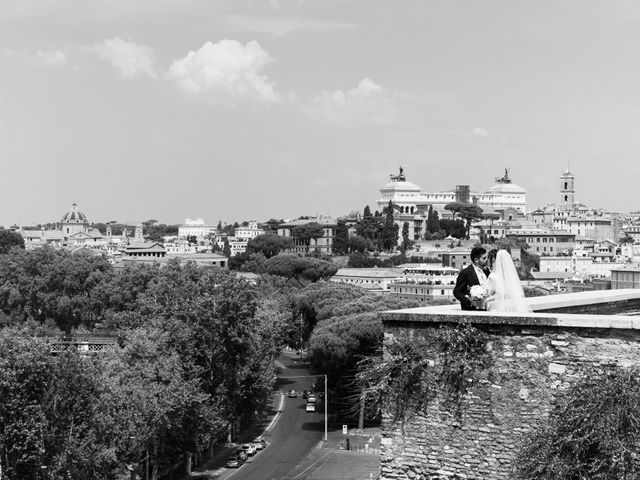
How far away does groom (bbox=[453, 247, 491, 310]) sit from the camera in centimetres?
848

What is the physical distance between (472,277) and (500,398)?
1.32m

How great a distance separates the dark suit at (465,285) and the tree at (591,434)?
1.38 metres

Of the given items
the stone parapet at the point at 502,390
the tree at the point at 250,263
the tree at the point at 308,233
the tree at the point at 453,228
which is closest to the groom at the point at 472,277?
the stone parapet at the point at 502,390

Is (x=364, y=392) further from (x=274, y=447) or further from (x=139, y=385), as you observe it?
(x=274, y=447)

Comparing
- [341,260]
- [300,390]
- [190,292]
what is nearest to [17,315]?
[300,390]

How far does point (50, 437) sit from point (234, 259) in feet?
367

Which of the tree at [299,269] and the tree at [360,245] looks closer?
the tree at [299,269]

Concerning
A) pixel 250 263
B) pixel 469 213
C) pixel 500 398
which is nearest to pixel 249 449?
pixel 500 398

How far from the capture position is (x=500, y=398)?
759cm

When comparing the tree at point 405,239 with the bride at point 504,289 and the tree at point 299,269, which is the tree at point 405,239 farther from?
the bride at point 504,289

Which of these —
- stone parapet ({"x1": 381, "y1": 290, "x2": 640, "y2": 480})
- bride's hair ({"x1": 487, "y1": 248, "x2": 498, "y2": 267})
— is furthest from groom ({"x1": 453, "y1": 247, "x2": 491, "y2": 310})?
stone parapet ({"x1": 381, "y1": 290, "x2": 640, "y2": 480})

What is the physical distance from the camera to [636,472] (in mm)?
6777

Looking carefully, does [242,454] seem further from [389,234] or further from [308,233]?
[308,233]

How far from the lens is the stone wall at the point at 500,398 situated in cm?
736
